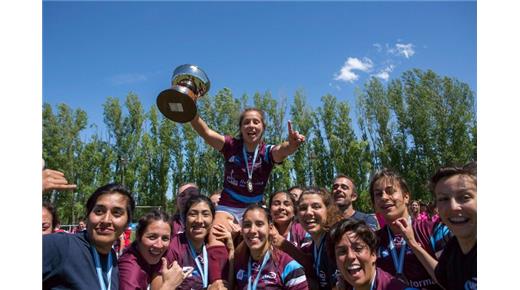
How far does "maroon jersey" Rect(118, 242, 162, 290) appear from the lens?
3205 millimetres

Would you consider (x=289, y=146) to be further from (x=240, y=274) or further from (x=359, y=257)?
(x=359, y=257)

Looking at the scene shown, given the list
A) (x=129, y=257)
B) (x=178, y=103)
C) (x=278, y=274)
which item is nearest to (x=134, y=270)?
(x=129, y=257)

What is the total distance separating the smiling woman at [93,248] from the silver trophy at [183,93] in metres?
1.74

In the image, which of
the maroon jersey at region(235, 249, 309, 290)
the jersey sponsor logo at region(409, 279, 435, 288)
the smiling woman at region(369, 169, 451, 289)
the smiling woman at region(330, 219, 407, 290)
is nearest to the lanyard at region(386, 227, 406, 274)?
the smiling woman at region(369, 169, 451, 289)

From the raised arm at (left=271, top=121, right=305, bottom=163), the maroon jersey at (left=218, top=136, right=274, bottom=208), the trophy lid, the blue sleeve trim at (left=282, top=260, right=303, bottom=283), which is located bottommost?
the blue sleeve trim at (left=282, top=260, right=303, bottom=283)

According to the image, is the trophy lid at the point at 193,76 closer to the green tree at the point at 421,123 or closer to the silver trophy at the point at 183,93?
the silver trophy at the point at 183,93

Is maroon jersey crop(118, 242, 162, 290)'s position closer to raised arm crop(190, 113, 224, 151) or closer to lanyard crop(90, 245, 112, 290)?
lanyard crop(90, 245, 112, 290)

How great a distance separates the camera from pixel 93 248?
2.82 metres

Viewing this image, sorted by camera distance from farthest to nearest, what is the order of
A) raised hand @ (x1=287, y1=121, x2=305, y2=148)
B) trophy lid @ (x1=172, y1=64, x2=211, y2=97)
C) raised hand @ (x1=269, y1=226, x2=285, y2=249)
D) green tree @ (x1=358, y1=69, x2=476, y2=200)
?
green tree @ (x1=358, y1=69, x2=476, y2=200) → trophy lid @ (x1=172, y1=64, x2=211, y2=97) → raised hand @ (x1=287, y1=121, x2=305, y2=148) → raised hand @ (x1=269, y1=226, x2=285, y2=249)

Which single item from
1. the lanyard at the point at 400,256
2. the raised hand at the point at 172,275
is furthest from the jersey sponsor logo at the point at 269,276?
the lanyard at the point at 400,256

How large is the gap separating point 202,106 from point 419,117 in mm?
13863

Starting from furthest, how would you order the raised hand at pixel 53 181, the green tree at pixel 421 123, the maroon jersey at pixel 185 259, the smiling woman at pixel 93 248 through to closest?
the green tree at pixel 421 123
the maroon jersey at pixel 185 259
the smiling woman at pixel 93 248
the raised hand at pixel 53 181

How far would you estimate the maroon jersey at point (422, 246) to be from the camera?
3.33 metres

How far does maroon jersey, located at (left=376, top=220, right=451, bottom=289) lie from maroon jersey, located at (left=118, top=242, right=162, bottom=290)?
196cm
